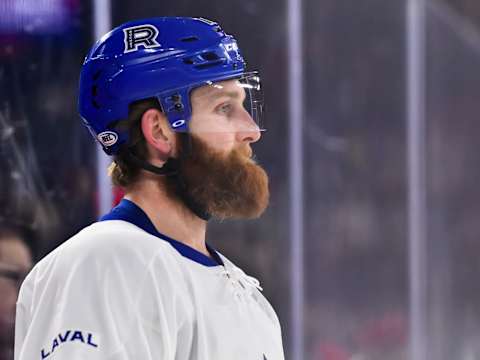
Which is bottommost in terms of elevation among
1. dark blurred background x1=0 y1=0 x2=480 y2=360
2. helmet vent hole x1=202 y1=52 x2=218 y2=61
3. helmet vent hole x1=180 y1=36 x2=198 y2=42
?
dark blurred background x1=0 y1=0 x2=480 y2=360

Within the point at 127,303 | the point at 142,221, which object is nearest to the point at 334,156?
the point at 142,221

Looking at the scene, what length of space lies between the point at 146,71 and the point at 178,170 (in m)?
0.14

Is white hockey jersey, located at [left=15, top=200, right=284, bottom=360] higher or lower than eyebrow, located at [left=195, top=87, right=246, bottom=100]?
lower

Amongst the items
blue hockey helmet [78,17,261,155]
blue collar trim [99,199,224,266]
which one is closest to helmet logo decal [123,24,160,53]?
blue hockey helmet [78,17,261,155]

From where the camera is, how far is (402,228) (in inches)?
168

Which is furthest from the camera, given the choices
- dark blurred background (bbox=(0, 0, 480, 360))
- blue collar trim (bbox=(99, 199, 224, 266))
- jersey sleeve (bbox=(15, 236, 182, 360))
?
dark blurred background (bbox=(0, 0, 480, 360))

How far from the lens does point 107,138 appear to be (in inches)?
56.7

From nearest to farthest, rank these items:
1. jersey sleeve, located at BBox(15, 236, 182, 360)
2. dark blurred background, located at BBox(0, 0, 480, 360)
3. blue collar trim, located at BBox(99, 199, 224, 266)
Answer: jersey sleeve, located at BBox(15, 236, 182, 360), blue collar trim, located at BBox(99, 199, 224, 266), dark blurred background, located at BBox(0, 0, 480, 360)

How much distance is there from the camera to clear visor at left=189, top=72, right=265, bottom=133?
143 centimetres

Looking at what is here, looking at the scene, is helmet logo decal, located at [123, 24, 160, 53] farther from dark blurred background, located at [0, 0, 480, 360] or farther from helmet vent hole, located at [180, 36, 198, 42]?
dark blurred background, located at [0, 0, 480, 360]

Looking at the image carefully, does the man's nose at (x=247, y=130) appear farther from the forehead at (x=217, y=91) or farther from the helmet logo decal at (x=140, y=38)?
the helmet logo decal at (x=140, y=38)

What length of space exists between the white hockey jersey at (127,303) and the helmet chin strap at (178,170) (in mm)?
61

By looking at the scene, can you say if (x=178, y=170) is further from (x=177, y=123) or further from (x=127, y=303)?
(x=127, y=303)

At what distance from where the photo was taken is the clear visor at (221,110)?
1.43 meters
